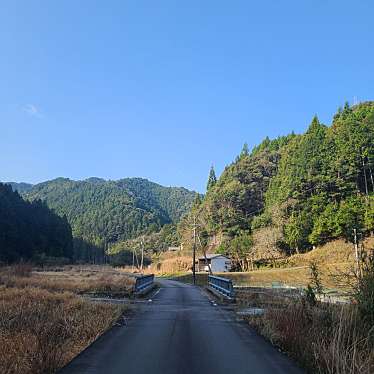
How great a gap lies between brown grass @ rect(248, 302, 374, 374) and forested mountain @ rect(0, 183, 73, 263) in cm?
8330

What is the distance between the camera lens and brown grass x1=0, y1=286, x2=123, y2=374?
261 inches

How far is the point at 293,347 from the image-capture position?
8391 millimetres

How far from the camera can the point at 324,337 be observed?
25.9 ft

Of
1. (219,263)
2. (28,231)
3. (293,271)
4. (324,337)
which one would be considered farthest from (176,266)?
(324,337)

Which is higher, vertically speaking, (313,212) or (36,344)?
(313,212)

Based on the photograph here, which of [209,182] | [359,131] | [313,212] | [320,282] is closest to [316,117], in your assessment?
[359,131]

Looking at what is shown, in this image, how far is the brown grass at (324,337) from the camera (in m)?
6.36

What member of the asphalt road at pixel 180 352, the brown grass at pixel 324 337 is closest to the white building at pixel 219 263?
the asphalt road at pixel 180 352

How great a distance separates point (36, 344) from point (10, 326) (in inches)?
111

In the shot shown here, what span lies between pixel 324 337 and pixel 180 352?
2665mm

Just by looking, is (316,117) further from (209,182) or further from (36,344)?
(36,344)

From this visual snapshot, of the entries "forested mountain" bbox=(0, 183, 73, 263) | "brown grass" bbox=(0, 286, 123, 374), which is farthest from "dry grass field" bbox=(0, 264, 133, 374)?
"forested mountain" bbox=(0, 183, 73, 263)

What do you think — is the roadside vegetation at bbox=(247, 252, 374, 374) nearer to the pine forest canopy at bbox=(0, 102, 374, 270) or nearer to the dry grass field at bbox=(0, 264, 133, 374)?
the dry grass field at bbox=(0, 264, 133, 374)

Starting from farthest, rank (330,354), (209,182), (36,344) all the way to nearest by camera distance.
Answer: (209,182), (36,344), (330,354)
